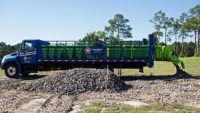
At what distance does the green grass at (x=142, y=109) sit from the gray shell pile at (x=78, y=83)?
4.77m

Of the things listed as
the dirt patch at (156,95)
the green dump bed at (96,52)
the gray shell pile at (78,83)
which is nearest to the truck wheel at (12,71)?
the green dump bed at (96,52)

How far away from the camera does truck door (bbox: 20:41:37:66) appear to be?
3008cm

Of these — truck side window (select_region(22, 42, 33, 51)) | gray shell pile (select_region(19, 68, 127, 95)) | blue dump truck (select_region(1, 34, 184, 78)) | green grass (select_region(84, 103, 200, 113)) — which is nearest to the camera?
green grass (select_region(84, 103, 200, 113))

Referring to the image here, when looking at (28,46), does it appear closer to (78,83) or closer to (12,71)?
(12,71)

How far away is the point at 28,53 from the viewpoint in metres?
30.2

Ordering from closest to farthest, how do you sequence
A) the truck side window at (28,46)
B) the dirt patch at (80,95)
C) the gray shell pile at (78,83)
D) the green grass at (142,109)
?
the green grass at (142,109) < the dirt patch at (80,95) < the gray shell pile at (78,83) < the truck side window at (28,46)

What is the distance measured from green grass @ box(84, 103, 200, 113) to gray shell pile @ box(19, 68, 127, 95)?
477 centimetres

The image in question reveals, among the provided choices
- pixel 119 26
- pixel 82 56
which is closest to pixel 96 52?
pixel 82 56

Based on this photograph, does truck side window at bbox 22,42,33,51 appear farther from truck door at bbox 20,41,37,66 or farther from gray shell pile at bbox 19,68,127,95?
gray shell pile at bbox 19,68,127,95

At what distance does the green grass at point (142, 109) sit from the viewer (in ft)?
48.5

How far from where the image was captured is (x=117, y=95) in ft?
64.0

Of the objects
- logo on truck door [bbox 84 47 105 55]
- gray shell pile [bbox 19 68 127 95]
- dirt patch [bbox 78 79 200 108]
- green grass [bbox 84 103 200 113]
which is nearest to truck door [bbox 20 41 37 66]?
logo on truck door [bbox 84 47 105 55]

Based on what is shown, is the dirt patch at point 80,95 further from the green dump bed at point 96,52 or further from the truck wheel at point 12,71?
the green dump bed at point 96,52

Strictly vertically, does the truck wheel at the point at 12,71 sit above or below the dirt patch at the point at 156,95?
above
